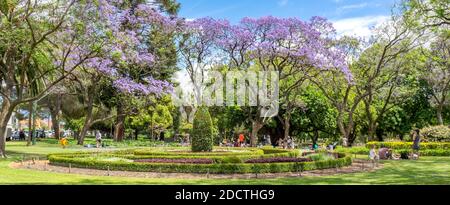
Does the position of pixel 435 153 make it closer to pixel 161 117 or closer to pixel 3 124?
pixel 3 124

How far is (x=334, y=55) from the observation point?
39094mm

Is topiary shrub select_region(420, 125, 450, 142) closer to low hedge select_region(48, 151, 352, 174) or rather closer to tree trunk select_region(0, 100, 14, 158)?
low hedge select_region(48, 151, 352, 174)

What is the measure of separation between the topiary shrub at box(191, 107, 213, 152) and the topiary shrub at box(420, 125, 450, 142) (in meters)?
18.5

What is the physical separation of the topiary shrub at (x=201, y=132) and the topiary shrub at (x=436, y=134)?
18495 millimetres

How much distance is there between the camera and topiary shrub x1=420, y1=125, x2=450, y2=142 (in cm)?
3434

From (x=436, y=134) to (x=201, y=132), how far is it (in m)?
19.0

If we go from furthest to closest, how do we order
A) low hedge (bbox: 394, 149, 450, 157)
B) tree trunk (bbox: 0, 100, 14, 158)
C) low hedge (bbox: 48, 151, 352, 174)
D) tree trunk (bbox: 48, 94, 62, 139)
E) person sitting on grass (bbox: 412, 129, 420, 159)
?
tree trunk (bbox: 48, 94, 62, 139) → low hedge (bbox: 394, 149, 450, 157) → person sitting on grass (bbox: 412, 129, 420, 159) → tree trunk (bbox: 0, 100, 14, 158) → low hedge (bbox: 48, 151, 352, 174)

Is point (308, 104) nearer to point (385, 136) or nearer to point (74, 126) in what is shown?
point (385, 136)

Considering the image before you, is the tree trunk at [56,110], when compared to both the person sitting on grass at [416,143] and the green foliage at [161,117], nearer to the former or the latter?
the green foliage at [161,117]

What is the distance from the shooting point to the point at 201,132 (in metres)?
25.5

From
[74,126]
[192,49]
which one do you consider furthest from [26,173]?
[74,126]

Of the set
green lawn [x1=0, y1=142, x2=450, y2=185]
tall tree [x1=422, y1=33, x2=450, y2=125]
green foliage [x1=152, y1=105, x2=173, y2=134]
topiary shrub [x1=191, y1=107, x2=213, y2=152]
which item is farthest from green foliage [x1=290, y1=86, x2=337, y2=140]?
green lawn [x1=0, y1=142, x2=450, y2=185]

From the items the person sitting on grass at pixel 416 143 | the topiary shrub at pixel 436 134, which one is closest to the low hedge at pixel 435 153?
the person sitting on grass at pixel 416 143

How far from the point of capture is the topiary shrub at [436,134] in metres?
34.3
